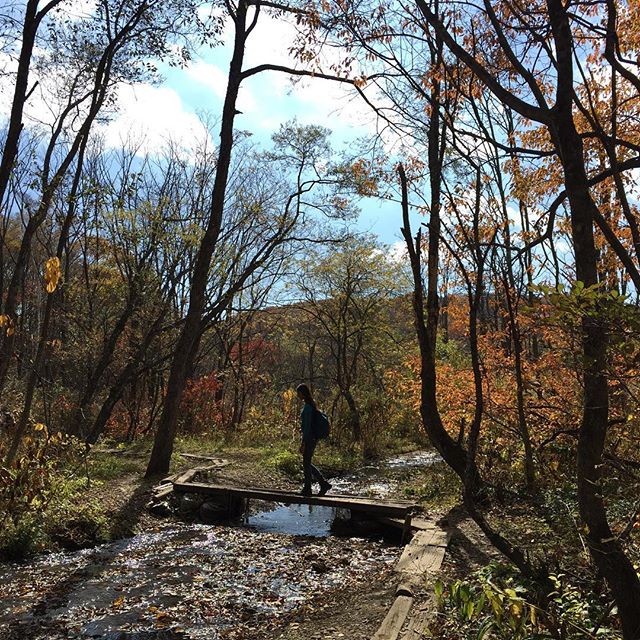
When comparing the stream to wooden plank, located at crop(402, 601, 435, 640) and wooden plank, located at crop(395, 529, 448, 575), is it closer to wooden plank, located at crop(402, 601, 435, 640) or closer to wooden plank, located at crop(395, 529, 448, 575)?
wooden plank, located at crop(395, 529, 448, 575)

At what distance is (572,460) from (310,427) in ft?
14.0

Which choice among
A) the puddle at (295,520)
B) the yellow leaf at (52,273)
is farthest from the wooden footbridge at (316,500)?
the yellow leaf at (52,273)

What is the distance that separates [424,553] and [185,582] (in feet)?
8.90

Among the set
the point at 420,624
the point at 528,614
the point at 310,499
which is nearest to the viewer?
the point at 528,614

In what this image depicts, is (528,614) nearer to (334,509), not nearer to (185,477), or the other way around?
(334,509)

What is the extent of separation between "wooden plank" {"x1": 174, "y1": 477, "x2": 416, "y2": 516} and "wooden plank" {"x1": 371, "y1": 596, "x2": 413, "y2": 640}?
3859mm

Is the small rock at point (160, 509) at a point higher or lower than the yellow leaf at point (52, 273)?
lower

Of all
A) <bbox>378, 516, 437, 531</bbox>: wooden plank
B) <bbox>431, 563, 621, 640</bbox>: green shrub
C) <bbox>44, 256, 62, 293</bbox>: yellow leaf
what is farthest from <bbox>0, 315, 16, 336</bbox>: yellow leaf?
<bbox>378, 516, 437, 531</bbox>: wooden plank

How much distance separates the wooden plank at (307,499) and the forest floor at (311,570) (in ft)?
1.80

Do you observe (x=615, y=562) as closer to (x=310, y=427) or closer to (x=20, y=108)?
(x=310, y=427)

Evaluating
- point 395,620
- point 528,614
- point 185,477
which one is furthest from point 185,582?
point 528,614

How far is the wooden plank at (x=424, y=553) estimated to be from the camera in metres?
6.01

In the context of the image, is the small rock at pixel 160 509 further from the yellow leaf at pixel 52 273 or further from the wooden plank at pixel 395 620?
the wooden plank at pixel 395 620

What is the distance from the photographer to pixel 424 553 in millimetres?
6469
